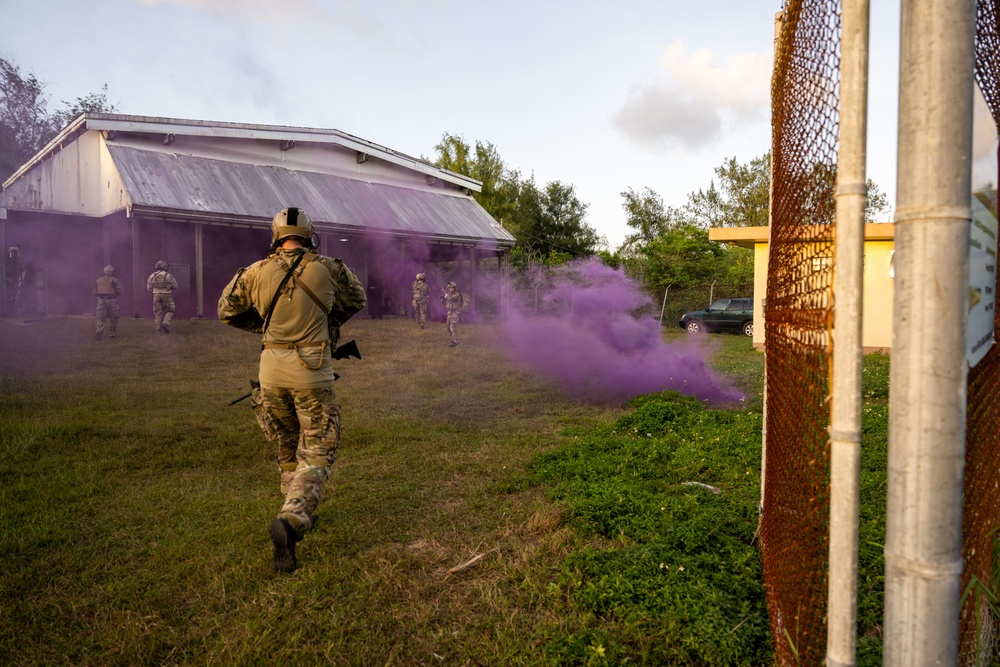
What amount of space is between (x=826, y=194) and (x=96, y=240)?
71.1 feet

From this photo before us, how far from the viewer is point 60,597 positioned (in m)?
3.55

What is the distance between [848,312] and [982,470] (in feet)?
4.06

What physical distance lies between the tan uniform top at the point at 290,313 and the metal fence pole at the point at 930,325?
354 centimetres

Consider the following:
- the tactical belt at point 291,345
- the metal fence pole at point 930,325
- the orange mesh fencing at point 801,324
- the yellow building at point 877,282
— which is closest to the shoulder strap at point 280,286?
the tactical belt at point 291,345

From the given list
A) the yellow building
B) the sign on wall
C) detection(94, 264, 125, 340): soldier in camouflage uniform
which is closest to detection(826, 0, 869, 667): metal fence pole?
the sign on wall

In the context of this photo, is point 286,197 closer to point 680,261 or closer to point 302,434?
point 302,434

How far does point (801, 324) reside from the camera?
7.90ft

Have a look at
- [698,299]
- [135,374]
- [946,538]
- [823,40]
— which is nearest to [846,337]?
[946,538]

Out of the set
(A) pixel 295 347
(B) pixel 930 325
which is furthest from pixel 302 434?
(B) pixel 930 325

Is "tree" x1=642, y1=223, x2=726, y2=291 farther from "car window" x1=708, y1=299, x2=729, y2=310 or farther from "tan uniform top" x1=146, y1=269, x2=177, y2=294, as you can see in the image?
"tan uniform top" x1=146, y1=269, x2=177, y2=294

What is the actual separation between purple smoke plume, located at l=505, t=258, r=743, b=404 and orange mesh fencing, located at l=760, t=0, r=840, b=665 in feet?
22.0

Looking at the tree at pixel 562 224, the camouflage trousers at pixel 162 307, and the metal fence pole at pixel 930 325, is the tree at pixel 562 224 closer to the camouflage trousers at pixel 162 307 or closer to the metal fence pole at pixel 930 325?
the camouflage trousers at pixel 162 307

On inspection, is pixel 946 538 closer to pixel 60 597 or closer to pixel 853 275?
pixel 853 275

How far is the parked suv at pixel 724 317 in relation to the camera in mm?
22328
